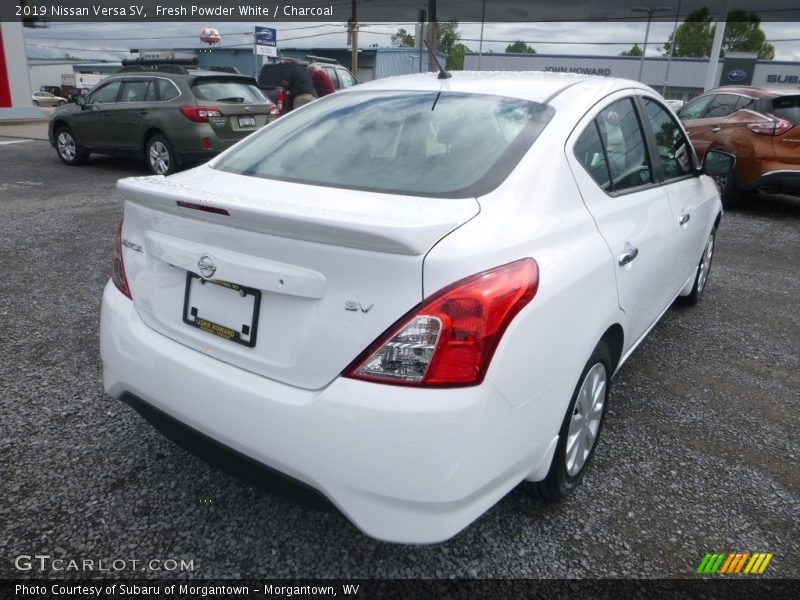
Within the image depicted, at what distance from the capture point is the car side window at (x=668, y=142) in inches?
126

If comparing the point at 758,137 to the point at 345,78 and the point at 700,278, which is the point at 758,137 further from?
the point at 345,78

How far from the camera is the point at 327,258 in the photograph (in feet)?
5.48

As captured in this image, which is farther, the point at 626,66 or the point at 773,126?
the point at 626,66

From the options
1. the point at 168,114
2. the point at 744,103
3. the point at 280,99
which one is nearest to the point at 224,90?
the point at 168,114

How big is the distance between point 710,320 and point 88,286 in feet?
14.9

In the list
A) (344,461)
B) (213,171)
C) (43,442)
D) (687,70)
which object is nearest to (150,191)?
(213,171)

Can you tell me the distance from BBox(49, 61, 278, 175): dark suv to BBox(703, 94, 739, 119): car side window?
6555 millimetres

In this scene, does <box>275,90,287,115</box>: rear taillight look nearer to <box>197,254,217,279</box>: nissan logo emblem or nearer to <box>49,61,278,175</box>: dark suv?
<box>49,61,278,175</box>: dark suv

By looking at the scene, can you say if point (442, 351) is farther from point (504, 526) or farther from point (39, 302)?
point (39, 302)

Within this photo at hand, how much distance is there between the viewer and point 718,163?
3828 millimetres

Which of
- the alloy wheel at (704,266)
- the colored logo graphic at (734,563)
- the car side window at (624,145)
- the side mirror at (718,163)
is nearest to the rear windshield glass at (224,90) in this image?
the alloy wheel at (704,266)

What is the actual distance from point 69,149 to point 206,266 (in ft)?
34.0

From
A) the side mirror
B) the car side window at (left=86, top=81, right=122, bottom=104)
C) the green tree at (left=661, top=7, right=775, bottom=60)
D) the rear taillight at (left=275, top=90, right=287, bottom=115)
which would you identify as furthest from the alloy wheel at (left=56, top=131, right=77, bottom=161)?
the green tree at (left=661, top=7, right=775, bottom=60)

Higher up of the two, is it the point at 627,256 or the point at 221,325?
the point at 627,256
